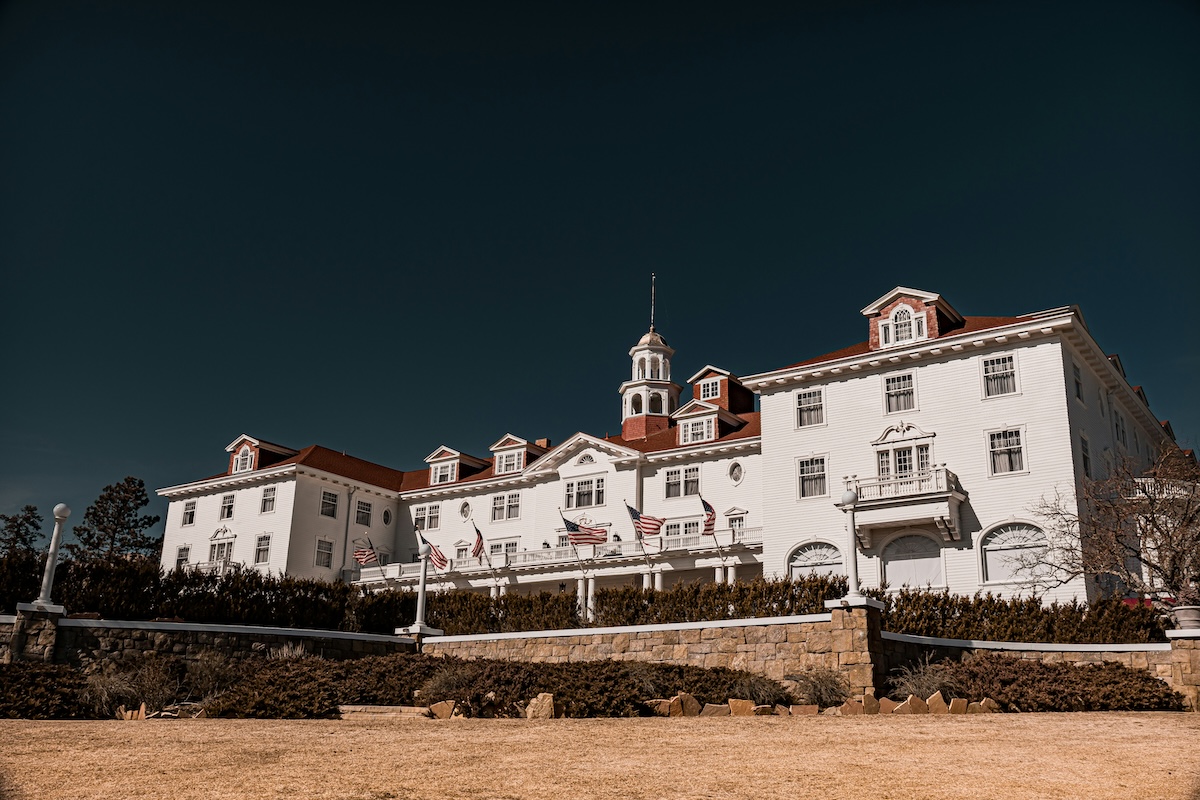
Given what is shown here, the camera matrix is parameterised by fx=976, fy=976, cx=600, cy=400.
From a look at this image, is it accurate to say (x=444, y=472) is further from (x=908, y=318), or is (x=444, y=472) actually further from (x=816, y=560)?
(x=908, y=318)

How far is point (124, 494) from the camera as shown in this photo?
76000 millimetres

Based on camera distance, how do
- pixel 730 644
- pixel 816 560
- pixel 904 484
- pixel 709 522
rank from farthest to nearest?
1. pixel 709 522
2. pixel 816 560
3. pixel 904 484
4. pixel 730 644

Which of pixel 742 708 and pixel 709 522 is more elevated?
pixel 709 522

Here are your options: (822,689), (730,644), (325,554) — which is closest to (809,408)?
(730,644)

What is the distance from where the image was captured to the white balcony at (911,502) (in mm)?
34062

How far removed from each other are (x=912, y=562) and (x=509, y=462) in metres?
23.9

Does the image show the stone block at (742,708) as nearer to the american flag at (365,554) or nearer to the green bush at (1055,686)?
the green bush at (1055,686)

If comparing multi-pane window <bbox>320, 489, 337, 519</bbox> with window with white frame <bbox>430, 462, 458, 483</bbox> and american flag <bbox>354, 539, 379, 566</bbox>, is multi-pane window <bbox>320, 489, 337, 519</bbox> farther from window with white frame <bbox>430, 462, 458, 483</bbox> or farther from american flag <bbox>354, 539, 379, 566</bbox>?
window with white frame <bbox>430, 462, 458, 483</bbox>

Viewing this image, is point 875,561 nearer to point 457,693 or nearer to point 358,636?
point 358,636

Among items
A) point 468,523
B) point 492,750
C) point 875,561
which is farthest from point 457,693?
point 468,523

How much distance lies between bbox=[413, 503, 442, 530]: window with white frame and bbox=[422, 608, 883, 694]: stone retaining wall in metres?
28.3

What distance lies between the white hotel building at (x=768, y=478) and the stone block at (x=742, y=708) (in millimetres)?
8247

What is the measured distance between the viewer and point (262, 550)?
5022 cm

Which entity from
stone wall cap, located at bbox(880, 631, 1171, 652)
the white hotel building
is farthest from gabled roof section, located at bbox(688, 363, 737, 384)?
stone wall cap, located at bbox(880, 631, 1171, 652)
